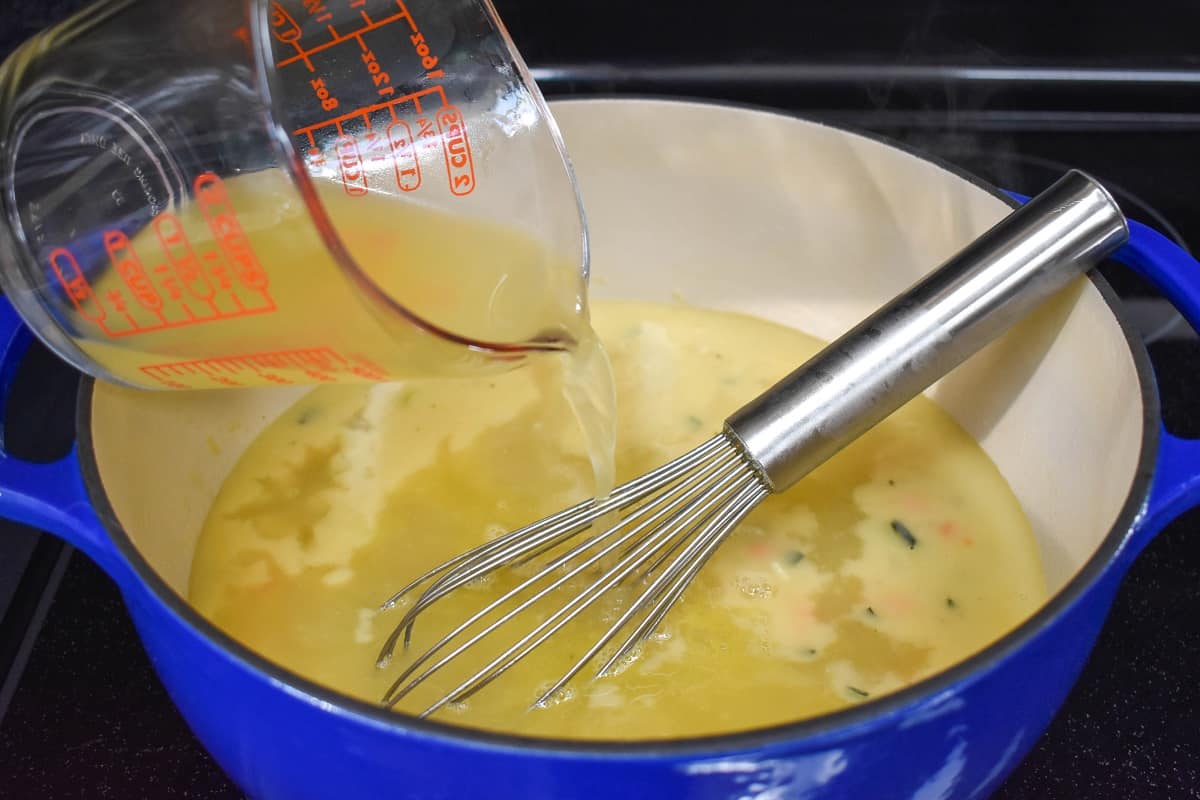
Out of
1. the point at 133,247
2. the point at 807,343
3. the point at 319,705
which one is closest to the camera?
the point at 319,705

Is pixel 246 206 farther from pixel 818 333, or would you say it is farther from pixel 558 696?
pixel 818 333

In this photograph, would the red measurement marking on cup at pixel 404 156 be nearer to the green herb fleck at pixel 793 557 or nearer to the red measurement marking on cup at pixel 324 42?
the red measurement marking on cup at pixel 324 42

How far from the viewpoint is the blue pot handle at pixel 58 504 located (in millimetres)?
644

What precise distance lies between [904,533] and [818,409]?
0.62 ft

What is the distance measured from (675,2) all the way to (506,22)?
180mm

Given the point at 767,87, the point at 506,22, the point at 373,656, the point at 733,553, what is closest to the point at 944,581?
the point at 733,553

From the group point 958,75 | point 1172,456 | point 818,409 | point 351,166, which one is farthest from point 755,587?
point 958,75

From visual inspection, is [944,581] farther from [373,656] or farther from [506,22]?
[506,22]

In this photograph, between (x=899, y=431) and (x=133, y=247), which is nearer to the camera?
(x=133, y=247)

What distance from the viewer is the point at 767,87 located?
124 cm

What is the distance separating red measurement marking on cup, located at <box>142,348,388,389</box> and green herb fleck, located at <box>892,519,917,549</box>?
0.43 meters

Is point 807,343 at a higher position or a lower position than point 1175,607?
higher

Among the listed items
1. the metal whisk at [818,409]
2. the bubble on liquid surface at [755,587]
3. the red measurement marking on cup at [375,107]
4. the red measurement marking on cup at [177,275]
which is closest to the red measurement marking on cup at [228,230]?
the red measurement marking on cup at [177,275]

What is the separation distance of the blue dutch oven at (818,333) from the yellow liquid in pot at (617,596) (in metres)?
0.03
